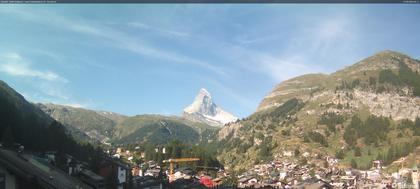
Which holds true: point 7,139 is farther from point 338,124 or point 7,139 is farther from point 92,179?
point 338,124

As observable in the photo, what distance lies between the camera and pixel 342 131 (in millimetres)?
95688

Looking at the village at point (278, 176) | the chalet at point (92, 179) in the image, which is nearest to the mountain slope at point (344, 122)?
the village at point (278, 176)

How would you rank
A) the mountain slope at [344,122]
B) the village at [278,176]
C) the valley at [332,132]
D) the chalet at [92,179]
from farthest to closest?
the mountain slope at [344,122], the valley at [332,132], the village at [278,176], the chalet at [92,179]

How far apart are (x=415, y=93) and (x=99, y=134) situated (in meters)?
90.3

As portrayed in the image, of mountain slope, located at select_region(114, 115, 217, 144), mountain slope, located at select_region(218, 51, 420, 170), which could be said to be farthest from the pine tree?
mountain slope, located at select_region(218, 51, 420, 170)

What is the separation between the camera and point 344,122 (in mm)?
99750

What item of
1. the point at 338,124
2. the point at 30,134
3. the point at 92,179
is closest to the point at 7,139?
the point at 92,179

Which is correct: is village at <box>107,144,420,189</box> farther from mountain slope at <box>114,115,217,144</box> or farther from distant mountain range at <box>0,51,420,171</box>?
mountain slope at <box>114,115,217,144</box>

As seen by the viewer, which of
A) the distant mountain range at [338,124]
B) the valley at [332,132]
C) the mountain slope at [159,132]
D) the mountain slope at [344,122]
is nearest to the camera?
the valley at [332,132]

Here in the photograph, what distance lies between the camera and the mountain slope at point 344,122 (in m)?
85.5

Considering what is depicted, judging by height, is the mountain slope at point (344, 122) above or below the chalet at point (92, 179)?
above

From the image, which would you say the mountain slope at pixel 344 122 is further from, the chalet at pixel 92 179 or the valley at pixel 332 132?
the chalet at pixel 92 179

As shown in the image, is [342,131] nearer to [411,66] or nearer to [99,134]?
[411,66]

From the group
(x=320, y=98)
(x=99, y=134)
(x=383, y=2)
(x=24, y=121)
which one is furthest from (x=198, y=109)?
(x=383, y=2)
